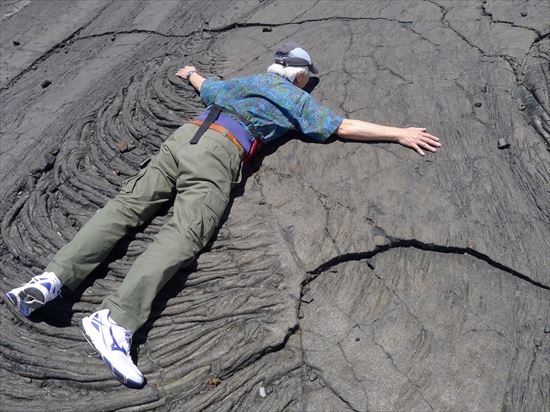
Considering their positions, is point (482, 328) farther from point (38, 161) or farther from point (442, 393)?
point (38, 161)

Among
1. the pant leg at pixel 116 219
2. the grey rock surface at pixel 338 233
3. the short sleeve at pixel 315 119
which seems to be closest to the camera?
the grey rock surface at pixel 338 233

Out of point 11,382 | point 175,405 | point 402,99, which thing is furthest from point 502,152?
point 11,382

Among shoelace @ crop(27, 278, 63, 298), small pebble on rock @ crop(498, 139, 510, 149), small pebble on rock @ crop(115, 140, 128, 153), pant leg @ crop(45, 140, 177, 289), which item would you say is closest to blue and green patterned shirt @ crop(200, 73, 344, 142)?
pant leg @ crop(45, 140, 177, 289)

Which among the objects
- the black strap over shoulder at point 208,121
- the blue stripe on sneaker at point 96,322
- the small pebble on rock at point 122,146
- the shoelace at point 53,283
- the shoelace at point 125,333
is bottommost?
the shoelace at point 125,333

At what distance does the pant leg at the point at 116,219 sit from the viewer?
262 cm

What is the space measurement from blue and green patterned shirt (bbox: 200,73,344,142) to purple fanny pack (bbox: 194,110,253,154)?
0.08 meters

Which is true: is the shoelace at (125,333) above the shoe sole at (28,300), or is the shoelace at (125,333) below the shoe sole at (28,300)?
below

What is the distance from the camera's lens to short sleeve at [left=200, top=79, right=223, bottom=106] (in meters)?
3.43

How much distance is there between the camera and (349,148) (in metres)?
3.21

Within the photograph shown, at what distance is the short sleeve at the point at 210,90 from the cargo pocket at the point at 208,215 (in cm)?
90

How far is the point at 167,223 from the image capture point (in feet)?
8.89

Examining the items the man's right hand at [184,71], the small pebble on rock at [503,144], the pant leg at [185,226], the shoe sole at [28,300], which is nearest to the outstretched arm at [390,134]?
the small pebble on rock at [503,144]

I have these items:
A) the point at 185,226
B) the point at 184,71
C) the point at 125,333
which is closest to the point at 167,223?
the point at 185,226

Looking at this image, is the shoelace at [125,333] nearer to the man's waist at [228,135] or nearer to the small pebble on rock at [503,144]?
the man's waist at [228,135]
